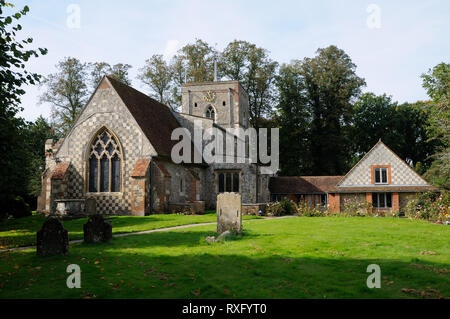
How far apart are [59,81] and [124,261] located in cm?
4068

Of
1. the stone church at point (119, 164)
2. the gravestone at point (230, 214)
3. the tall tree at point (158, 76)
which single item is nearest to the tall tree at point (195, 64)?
the tall tree at point (158, 76)

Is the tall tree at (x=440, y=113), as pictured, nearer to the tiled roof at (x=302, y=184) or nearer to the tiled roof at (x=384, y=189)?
the tiled roof at (x=384, y=189)

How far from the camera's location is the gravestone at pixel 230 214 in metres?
13.7

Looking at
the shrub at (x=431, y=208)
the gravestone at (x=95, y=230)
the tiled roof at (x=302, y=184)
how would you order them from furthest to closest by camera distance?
the tiled roof at (x=302, y=184)
the shrub at (x=431, y=208)
the gravestone at (x=95, y=230)

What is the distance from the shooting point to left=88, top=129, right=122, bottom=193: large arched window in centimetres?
2573

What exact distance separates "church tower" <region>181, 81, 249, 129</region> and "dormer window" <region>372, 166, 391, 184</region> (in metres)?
14.7

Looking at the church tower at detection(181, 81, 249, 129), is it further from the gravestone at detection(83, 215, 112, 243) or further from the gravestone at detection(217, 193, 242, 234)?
the gravestone at detection(83, 215, 112, 243)

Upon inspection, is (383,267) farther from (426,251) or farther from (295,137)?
(295,137)

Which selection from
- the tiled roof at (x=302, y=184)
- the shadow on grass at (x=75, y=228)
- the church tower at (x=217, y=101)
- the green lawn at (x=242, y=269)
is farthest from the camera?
the church tower at (x=217, y=101)

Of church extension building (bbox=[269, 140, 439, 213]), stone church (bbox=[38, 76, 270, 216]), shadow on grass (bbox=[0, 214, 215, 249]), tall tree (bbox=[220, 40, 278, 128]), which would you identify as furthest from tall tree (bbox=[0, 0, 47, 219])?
tall tree (bbox=[220, 40, 278, 128])

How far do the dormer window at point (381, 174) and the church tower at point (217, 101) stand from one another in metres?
14.7

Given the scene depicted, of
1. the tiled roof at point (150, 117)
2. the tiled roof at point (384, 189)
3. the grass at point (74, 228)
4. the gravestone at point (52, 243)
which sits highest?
Result: the tiled roof at point (150, 117)

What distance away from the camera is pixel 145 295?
6516 mm

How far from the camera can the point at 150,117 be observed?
28859 millimetres
